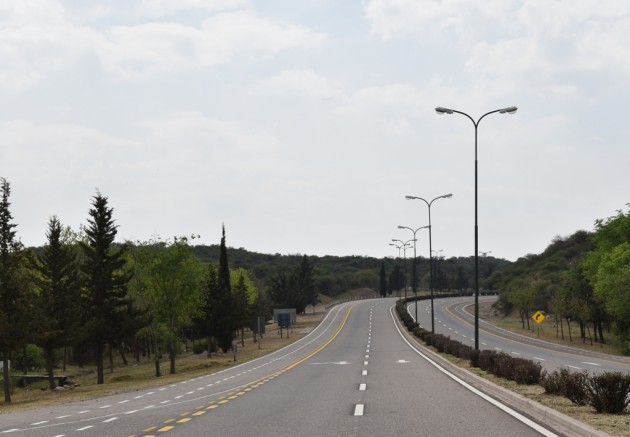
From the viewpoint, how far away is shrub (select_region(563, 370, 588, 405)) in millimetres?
14205

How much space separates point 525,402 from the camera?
50.9 ft

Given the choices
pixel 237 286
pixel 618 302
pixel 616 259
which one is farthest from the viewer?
pixel 237 286

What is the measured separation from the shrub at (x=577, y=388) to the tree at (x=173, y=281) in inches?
1813

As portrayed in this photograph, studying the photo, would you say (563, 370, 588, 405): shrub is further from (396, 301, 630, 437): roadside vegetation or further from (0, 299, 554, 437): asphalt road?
(0, 299, 554, 437): asphalt road

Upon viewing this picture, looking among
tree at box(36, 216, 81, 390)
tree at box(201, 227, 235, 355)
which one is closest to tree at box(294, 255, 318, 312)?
tree at box(201, 227, 235, 355)

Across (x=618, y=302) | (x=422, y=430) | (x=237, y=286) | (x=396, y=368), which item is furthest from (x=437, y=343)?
(x=237, y=286)

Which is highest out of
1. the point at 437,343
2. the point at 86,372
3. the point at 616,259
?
the point at 616,259

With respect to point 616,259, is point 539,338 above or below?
Result: below

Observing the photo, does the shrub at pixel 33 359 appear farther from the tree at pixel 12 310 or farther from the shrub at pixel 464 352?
the shrub at pixel 464 352

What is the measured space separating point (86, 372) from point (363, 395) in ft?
189

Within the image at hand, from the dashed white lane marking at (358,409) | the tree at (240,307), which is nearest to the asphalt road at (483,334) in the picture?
the tree at (240,307)

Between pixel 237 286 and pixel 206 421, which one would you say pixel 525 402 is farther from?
pixel 237 286

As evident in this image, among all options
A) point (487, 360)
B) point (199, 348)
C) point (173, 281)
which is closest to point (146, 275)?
point (173, 281)

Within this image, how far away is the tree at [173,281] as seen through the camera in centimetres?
5791
